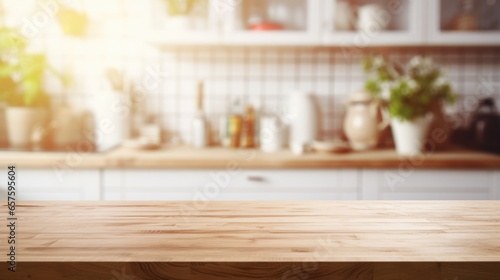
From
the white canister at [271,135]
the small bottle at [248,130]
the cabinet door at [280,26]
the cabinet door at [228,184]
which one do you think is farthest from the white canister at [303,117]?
the cabinet door at [228,184]

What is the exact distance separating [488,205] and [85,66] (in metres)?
2.23

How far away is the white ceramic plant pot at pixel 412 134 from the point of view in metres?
2.31

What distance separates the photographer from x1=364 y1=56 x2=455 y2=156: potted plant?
228 cm

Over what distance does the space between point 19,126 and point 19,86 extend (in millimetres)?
244

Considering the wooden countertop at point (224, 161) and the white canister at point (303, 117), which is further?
the white canister at point (303, 117)

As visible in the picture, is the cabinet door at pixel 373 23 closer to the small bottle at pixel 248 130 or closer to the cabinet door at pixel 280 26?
A: the cabinet door at pixel 280 26

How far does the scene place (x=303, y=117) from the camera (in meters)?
2.61

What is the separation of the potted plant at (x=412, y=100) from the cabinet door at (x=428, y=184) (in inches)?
5.7

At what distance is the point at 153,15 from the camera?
239 centimetres
